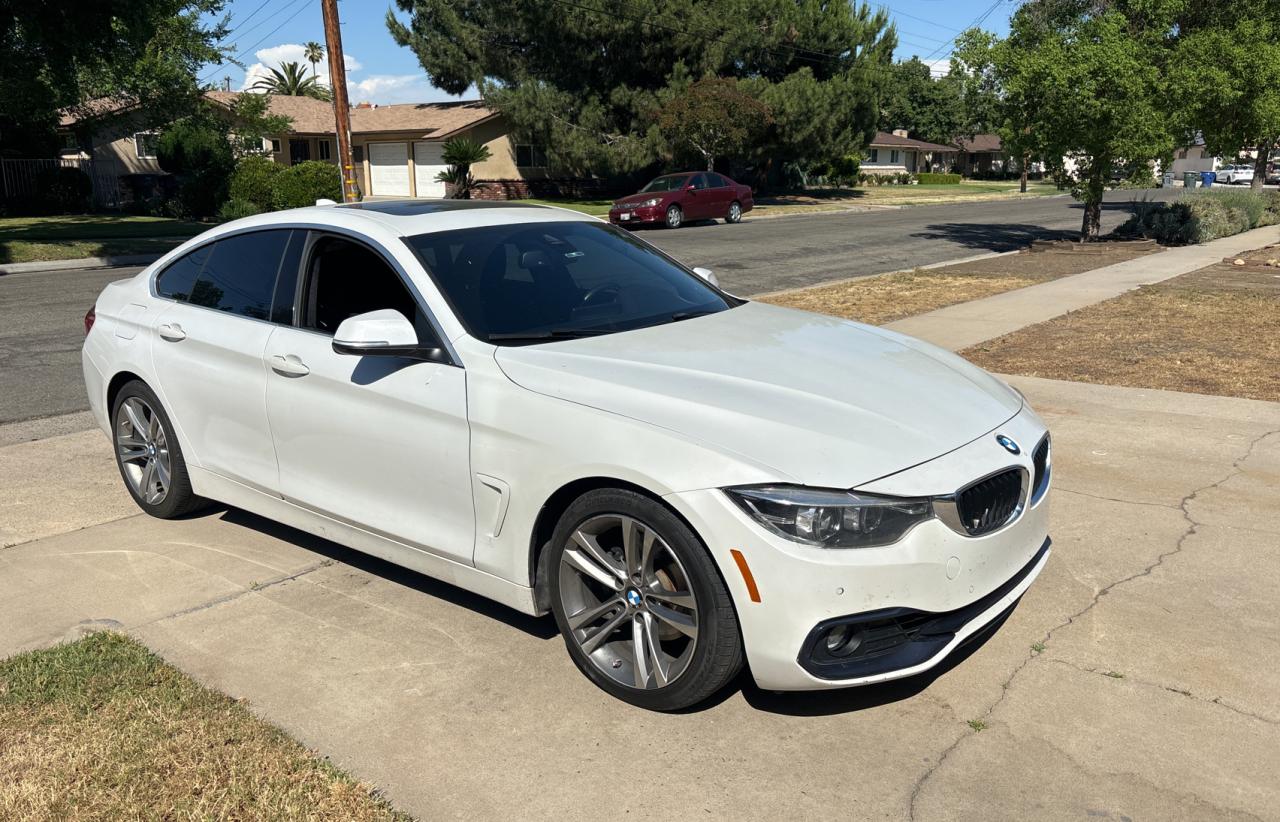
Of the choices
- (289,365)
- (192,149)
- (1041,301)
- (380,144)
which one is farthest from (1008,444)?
(380,144)

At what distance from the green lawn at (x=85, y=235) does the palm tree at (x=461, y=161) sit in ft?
41.0

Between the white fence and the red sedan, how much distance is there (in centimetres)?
1894

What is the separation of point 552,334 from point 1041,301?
11145 mm

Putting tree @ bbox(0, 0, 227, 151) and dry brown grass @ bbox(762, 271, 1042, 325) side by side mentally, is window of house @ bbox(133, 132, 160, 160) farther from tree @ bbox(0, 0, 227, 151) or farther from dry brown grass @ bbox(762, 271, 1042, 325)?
dry brown grass @ bbox(762, 271, 1042, 325)

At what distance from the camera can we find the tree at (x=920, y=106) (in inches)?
3561

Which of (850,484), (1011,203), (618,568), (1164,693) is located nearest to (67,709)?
(618,568)

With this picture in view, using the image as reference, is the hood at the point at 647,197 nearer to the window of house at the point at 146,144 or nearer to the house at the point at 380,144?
the house at the point at 380,144

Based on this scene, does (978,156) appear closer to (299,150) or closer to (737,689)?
(299,150)

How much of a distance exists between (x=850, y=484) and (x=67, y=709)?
2.70m

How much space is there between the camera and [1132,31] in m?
20.4

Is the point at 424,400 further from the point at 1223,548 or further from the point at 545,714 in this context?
the point at 1223,548

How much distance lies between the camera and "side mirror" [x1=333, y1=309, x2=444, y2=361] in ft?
13.0

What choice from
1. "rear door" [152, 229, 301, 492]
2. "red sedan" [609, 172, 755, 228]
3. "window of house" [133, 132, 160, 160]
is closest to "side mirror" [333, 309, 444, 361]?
"rear door" [152, 229, 301, 492]

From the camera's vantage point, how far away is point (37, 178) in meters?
35.3
